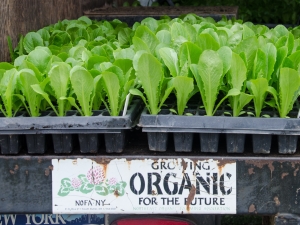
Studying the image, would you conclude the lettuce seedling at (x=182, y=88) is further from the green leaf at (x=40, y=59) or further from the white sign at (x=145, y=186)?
the green leaf at (x=40, y=59)

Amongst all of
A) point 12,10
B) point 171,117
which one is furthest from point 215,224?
point 12,10

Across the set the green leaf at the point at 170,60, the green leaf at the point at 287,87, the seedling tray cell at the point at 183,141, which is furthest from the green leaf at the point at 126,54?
the green leaf at the point at 287,87

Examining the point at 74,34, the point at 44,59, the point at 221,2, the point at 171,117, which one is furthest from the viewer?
the point at 221,2

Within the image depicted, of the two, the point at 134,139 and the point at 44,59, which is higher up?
the point at 44,59

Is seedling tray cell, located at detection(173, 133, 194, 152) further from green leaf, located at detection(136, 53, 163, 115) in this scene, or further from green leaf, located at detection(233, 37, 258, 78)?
green leaf, located at detection(233, 37, 258, 78)

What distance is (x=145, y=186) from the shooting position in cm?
130

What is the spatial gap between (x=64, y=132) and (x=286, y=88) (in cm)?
56

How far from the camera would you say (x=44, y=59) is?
5.11ft

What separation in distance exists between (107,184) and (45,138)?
20cm

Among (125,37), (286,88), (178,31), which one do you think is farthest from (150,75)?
(125,37)

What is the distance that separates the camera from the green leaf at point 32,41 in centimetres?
197

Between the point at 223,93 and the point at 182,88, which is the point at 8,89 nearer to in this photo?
the point at 182,88

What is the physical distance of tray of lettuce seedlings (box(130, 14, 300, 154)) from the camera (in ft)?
4.17

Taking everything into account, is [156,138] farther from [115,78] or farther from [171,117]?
[115,78]
